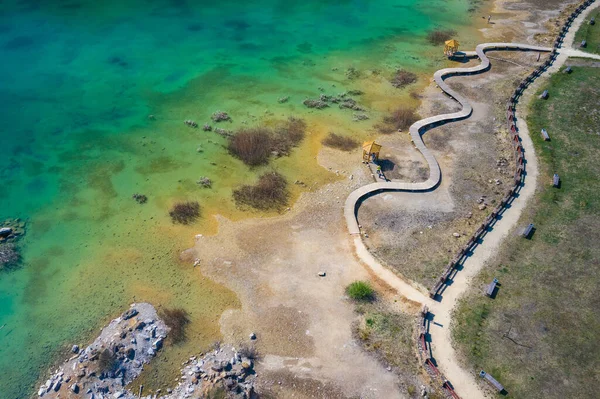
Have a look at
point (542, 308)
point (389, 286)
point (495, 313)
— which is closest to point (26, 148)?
point (389, 286)

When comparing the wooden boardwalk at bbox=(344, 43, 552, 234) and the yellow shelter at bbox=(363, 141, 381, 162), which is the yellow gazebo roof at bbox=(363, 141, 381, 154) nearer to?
the yellow shelter at bbox=(363, 141, 381, 162)

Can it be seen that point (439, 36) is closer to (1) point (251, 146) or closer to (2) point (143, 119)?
(1) point (251, 146)

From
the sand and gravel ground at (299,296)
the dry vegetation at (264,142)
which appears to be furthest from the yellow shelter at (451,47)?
the sand and gravel ground at (299,296)

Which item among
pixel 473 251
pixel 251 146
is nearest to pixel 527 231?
pixel 473 251

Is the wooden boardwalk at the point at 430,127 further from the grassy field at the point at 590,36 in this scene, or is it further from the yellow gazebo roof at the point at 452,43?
the grassy field at the point at 590,36

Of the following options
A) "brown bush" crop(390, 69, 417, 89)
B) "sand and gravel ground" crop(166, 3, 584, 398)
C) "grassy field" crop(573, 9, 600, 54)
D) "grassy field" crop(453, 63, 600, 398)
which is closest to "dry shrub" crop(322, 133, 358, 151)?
"sand and gravel ground" crop(166, 3, 584, 398)
